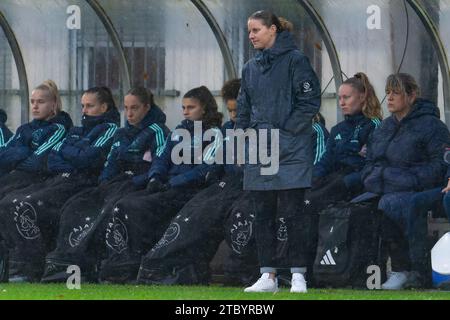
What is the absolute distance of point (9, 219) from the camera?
10969mm

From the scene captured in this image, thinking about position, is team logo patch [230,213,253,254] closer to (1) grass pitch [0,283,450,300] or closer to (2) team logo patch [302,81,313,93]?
(1) grass pitch [0,283,450,300]

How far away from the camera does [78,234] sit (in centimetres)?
1078

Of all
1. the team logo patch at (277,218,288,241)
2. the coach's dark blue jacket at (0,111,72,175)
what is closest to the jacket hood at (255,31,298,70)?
the team logo patch at (277,218,288,241)

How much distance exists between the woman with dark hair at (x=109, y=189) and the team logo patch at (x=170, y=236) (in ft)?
1.56

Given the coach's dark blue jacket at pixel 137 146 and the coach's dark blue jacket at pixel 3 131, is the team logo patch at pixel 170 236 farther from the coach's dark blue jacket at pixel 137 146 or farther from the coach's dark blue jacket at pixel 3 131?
the coach's dark blue jacket at pixel 3 131

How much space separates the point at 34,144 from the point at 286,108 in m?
2.70

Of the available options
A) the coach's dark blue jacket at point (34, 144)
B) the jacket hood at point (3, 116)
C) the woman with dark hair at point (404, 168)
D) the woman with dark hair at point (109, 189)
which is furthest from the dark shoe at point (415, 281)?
the jacket hood at point (3, 116)

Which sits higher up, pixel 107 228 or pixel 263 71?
pixel 263 71

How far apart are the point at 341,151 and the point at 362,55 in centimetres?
109

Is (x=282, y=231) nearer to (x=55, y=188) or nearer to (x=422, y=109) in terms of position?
(x=422, y=109)

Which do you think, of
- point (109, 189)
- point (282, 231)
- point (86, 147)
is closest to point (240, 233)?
point (282, 231)

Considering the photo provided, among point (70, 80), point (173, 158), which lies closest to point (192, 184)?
point (173, 158)

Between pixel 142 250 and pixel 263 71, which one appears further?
pixel 142 250
